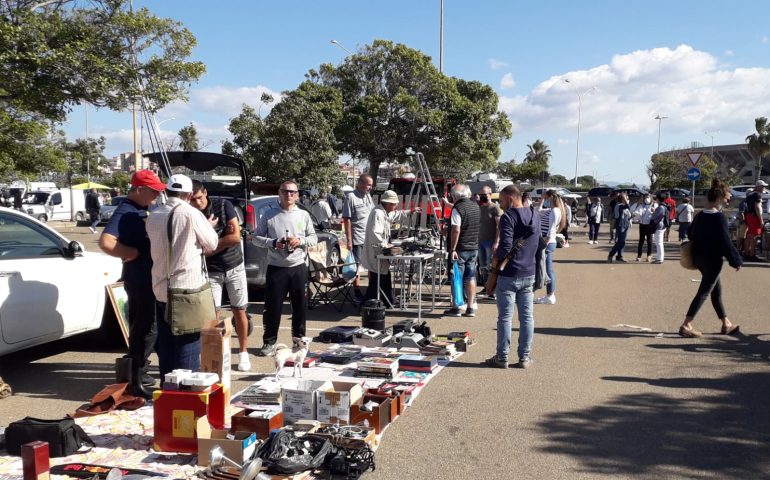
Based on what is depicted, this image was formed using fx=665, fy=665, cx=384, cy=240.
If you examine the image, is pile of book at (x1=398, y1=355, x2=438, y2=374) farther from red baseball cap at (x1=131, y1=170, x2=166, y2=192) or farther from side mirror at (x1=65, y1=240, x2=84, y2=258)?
side mirror at (x1=65, y1=240, x2=84, y2=258)

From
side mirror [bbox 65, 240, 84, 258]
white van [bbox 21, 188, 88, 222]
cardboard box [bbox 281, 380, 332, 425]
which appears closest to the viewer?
cardboard box [bbox 281, 380, 332, 425]

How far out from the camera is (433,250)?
31.5ft

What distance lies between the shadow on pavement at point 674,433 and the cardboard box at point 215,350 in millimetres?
2497

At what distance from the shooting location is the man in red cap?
5.41m

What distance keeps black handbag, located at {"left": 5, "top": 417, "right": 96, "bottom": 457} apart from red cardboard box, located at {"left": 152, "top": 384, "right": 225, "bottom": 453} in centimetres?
58

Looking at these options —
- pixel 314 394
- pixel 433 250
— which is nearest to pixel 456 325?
pixel 433 250

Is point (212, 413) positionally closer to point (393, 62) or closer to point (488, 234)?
point (488, 234)

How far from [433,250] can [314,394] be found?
4889mm

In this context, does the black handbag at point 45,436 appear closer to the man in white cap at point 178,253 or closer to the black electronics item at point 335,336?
the man in white cap at point 178,253

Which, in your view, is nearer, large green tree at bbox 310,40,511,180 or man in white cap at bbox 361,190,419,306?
man in white cap at bbox 361,190,419,306

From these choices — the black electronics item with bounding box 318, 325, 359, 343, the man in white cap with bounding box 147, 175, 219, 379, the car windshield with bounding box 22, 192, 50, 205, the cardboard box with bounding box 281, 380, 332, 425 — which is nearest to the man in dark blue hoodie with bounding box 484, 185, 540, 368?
the black electronics item with bounding box 318, 325, 359, 343

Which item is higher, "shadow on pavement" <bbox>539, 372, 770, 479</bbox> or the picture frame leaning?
the picture frame leaning

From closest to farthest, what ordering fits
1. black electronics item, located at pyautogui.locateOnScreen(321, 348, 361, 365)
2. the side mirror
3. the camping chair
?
the side mirror, black electronics item, located at pyautogui.locateOnScreen(321, 348, 361, 365), the camping chair

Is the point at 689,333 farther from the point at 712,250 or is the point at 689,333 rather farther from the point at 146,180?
the point at 146,180
